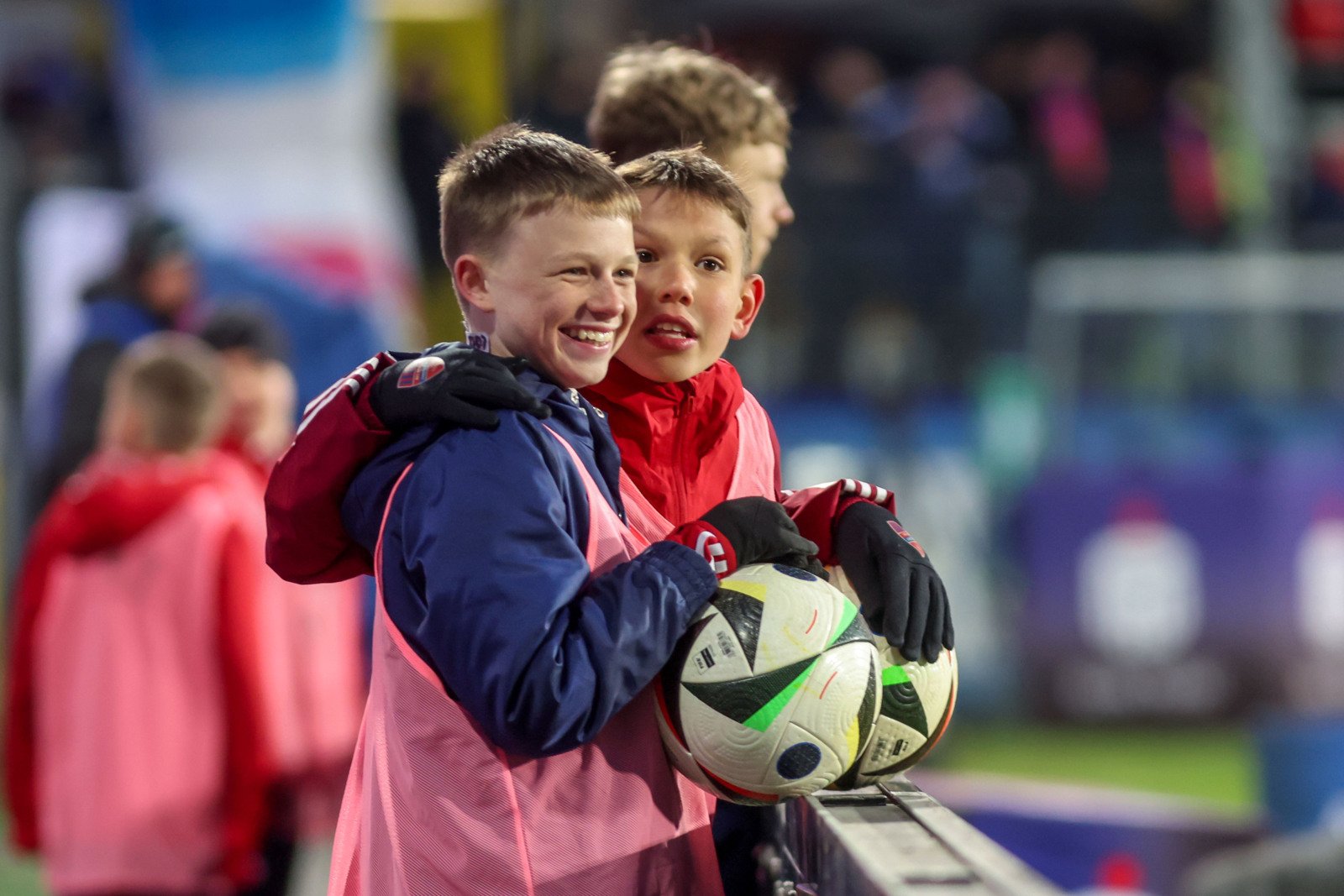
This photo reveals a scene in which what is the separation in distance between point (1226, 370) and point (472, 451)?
10247 mm

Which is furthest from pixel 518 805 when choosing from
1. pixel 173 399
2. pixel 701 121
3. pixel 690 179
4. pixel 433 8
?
pixel 433 8

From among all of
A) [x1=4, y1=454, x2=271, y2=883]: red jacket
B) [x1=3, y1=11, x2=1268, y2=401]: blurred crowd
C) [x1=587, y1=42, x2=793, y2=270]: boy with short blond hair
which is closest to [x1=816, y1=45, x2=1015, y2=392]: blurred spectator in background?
[x1=3, y1=11, x2=1268, y2=401]: blurred crowd

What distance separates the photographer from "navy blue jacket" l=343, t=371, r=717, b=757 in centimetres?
216

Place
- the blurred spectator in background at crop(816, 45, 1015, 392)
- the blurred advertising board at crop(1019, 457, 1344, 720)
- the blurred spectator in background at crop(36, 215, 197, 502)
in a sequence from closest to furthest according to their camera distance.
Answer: the blurred spectator in background at crop(36, 215, 197, 502) < the blurred advertising board at crop(1019, 457, 1344, 720) < the blurred spectator in background at crop(816, 45, 1015, 392)

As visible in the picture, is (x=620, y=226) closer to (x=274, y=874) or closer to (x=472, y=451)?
(x=472, y=451)

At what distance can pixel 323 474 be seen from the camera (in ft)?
7.80

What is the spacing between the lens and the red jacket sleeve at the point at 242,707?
5.14 meters

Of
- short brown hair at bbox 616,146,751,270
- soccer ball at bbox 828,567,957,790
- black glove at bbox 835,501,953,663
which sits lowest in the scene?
soccer ball at bbox 828,567,957,790

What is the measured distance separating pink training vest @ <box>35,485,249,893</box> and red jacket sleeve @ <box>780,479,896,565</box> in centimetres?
290

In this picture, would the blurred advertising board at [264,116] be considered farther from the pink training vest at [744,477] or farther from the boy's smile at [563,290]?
the boy's smile at [563,290]

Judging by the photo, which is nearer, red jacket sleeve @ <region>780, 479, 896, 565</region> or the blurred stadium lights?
red jacket sleeve @ <region>780, 479, 896, 565</region>

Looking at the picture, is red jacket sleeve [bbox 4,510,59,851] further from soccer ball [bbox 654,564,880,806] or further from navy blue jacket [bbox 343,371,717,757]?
soccer ball [bbox 654,564,880,806]

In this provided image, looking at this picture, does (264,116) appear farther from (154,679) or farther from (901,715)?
(901,715)

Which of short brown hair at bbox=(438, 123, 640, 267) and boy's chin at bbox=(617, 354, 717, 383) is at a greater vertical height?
short brown hair at bbox=(438, 123, 640, 267)
